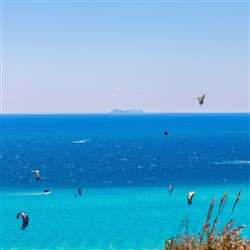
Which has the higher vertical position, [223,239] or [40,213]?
[223,239]

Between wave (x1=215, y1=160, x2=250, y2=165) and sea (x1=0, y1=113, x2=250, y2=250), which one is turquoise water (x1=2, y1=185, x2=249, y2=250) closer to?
sea (x1=0, y1=113, x2=250, y2=250)

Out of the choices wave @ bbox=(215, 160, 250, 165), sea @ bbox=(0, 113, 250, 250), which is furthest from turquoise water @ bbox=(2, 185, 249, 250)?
wave @ bbox=(215, 160, 250, 165)

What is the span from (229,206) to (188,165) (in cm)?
3794

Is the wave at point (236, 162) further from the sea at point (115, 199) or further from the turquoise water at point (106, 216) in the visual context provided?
the turquoise water at point (106, 216)

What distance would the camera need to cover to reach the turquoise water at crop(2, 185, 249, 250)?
110 ft

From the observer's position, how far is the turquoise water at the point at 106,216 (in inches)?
1319

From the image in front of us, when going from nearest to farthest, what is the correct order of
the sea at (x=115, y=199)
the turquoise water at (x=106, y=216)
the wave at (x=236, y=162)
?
the turquoise water at (x=106, y=216) < the sea at (x=115, y=199) < the wave at (x=236, y=162)

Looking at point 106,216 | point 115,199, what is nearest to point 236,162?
point 115,199

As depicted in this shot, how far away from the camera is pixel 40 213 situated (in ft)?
140

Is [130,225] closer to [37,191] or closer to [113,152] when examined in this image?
[37,191]

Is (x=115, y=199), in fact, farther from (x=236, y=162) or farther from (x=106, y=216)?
(x=236, y=162)

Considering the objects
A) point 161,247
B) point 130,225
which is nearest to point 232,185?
point 130,225

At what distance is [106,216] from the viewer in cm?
4088

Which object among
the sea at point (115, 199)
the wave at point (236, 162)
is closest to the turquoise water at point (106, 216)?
the sea at point (115, 199)
